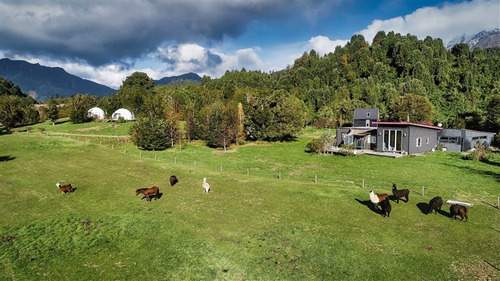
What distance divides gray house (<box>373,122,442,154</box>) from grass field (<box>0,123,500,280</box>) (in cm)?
1123

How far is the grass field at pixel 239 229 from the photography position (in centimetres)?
1101

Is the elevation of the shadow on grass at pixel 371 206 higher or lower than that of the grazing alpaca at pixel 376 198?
lower

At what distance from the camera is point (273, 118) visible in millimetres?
56844

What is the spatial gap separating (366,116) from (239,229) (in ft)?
→ 144

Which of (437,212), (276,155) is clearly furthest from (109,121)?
(437,212)

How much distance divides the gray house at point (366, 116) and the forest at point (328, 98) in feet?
37.8

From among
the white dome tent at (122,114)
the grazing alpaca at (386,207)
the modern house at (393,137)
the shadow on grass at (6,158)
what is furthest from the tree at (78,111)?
the grazing alpaca at (386,207)

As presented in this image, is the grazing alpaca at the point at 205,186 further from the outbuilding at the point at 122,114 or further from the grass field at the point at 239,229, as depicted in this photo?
the outbuilding at the point at 122,114

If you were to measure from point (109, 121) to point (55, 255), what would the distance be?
272 feet

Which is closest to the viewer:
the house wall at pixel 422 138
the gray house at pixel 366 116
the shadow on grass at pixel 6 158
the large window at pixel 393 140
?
the shadow on grass at pixel 6 158

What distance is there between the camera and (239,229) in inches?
568

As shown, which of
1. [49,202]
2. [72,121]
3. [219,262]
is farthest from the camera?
[72,121]

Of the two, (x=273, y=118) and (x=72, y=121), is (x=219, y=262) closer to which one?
(x=273, y=118)

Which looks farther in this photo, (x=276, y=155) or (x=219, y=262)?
(x=276, y=155)
